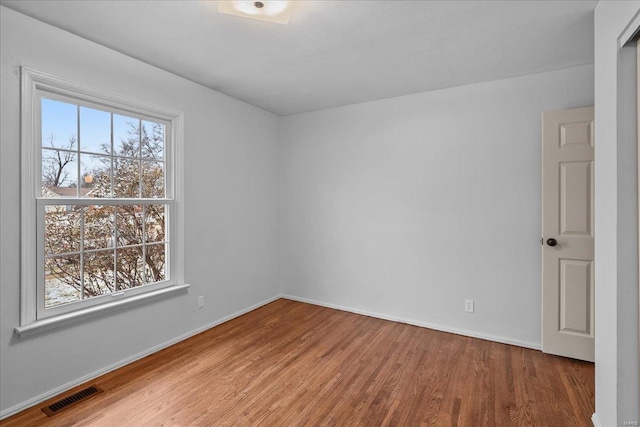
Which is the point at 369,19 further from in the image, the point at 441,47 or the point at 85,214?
the point at 85,214

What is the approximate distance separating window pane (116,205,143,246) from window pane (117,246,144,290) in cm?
7

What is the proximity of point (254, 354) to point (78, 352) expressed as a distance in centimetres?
134

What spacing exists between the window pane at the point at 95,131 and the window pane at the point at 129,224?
1.67ft

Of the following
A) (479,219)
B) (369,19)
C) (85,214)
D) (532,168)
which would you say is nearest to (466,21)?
(369,19)

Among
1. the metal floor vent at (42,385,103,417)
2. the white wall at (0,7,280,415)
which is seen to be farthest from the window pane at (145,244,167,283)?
the metal floor vent at (42,385,103,417)

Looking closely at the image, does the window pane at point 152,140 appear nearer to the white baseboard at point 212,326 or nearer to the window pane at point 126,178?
the window pane at point 126,178

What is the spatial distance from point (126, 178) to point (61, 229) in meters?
0.66

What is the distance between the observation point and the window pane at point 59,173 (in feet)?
7.52

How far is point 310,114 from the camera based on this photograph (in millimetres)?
4359

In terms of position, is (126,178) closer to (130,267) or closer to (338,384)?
(130,267)

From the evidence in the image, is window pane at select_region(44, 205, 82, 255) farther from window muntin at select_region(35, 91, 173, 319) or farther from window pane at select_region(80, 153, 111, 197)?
window pane at select_region(80, 153, 111, 197)

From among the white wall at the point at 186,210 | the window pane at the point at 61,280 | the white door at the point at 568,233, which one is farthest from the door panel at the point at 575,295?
the window pane at the point at 61,280

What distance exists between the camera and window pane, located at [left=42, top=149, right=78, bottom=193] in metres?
2.29

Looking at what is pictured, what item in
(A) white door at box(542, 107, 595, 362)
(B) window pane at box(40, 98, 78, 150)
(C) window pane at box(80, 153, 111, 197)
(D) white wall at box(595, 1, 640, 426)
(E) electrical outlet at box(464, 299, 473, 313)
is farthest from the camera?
(E) electrical outlet at box(464, 299, 473, 313)
